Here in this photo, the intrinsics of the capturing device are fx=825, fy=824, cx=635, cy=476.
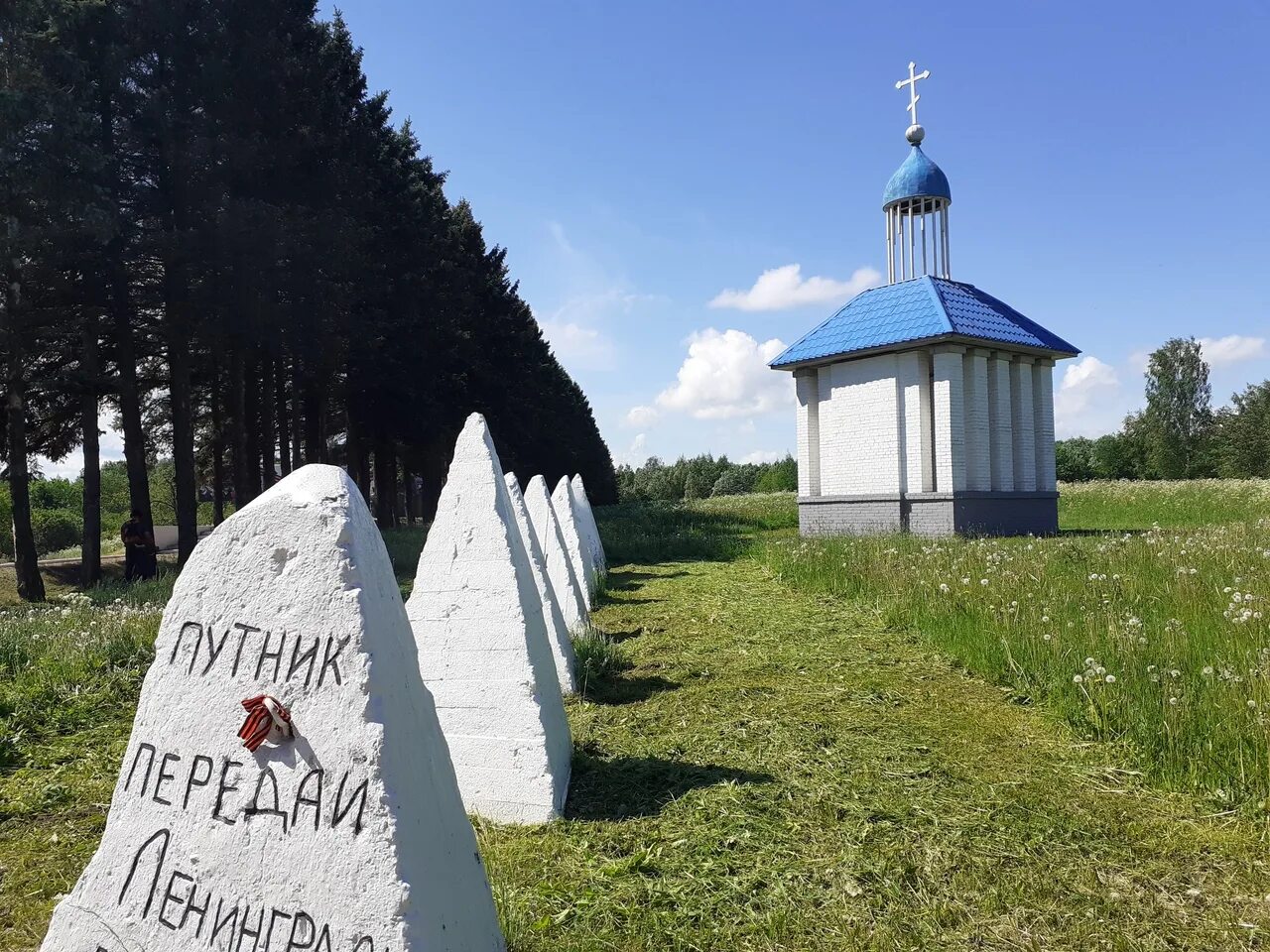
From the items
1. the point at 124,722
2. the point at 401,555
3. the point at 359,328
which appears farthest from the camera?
the point at 359,328

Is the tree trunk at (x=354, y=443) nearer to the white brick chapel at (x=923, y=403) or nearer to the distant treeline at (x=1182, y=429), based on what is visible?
the white brick chapel at (x=923, y=403)

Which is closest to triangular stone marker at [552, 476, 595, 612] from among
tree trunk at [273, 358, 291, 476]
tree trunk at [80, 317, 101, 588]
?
tree trunk at [80, 317, 101, 588]

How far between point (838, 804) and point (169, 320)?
17037 mm

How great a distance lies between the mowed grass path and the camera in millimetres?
2959

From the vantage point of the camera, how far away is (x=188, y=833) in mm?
2291

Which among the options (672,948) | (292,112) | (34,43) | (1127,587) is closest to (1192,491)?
(1127,587)

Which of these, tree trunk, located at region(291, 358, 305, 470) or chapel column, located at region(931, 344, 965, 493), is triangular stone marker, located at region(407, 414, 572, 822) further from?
tree trunk, located at region(291, 358, 305, 470)

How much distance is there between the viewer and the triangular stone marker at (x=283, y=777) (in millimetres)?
2152

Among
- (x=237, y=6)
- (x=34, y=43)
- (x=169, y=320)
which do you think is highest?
(x=237, y=6)

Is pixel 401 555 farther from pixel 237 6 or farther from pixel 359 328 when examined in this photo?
pixel 237 6

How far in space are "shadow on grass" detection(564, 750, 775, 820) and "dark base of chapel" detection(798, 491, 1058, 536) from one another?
13162 millimetres

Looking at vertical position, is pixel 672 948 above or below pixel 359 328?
below

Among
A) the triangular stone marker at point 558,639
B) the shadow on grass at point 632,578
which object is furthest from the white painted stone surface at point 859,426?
the triangular stone marker at point 558,639

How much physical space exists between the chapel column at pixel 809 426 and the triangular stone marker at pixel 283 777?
1787cm
